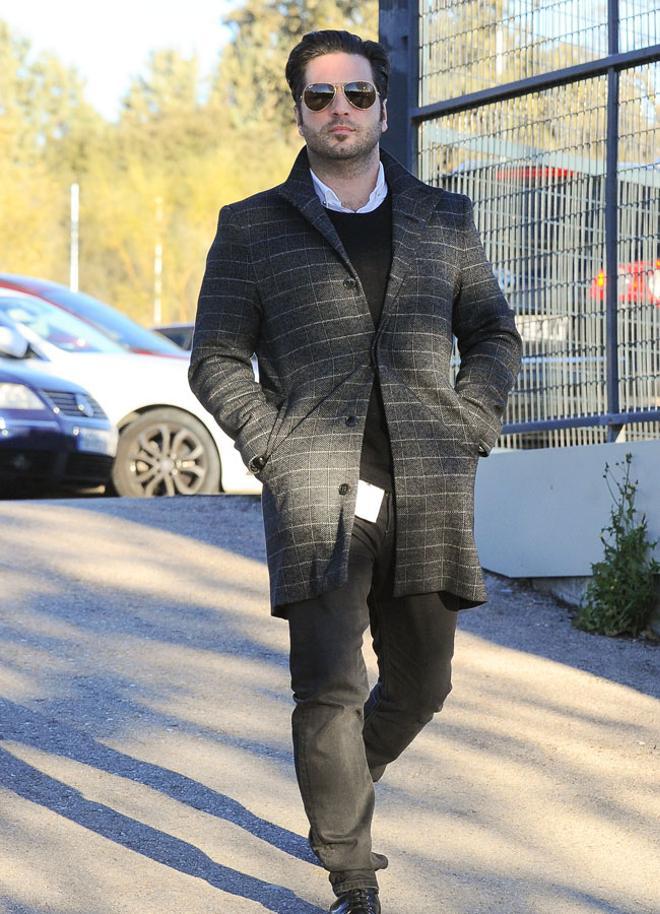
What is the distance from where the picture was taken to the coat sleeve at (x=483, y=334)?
430 cm

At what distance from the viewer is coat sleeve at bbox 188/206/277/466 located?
4148 mm

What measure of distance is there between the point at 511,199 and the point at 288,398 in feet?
15.2

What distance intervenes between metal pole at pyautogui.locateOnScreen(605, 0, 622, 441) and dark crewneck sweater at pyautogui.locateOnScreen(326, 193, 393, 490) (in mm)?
3891

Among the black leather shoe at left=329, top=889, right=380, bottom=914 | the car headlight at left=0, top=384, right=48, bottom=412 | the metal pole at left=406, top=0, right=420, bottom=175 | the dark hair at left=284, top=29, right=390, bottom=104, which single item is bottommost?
the black leather shoe at left=329, top=889, right=380, bottom=914

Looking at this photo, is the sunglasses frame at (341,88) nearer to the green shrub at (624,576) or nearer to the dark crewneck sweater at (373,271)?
the dark crewneck sweater at (373,271)

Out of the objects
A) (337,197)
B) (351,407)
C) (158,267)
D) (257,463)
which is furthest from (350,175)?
(158,267)

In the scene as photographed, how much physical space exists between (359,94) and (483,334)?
67 cm

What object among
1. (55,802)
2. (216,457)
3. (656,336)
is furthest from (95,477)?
(55,802)

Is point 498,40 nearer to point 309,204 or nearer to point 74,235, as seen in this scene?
point 309,204

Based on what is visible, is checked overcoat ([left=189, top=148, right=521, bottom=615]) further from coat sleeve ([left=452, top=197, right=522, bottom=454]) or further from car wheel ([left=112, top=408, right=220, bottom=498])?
car wheel ([left=112, top=408, right=220, bottom=498])

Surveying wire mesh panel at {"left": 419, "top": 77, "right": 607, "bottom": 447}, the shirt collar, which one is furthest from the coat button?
wire mesh panel at {"left": 419, "top": 77, "right": 607, "bottom": 447}

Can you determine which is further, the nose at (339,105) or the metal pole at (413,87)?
the metal pole at (413,87)

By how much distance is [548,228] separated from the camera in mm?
8398

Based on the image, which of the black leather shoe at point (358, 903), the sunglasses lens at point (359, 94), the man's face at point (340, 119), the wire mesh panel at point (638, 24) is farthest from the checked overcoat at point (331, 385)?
the wire mesh panel at point (638, 24)
